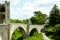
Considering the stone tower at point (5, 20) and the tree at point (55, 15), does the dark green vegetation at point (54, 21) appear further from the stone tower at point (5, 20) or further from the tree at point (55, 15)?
the stone tower at point (5, 20)

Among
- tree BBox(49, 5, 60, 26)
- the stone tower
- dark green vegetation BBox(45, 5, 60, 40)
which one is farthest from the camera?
tree BBox(49, 5, 60, 26)

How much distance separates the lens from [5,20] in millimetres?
28625

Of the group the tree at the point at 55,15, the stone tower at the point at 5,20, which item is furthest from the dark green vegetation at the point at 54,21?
the stone tower at the point at 5,20

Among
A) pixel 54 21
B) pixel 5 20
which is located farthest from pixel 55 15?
pixel 5 20

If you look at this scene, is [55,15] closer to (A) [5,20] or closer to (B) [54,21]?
(B) [54,21]

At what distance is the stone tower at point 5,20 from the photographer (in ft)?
79.8

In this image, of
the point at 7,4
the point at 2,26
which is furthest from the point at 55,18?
the point at 2,26

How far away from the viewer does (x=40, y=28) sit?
→ 49.4m

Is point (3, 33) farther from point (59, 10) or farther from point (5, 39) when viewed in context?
point (59, 10)

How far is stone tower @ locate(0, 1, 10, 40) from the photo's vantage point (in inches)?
958

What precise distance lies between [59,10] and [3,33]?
22.4 metres

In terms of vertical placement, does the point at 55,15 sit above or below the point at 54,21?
above

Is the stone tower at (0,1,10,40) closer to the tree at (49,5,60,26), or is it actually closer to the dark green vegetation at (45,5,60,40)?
the dark green vegetation at (45,5,60,40)

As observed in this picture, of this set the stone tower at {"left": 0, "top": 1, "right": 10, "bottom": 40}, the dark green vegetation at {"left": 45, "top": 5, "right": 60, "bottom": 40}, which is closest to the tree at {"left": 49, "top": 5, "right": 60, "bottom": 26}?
A: the dark green vegetation at {"left": 45, "top": 5, "right": 60, "bottom": 40}
